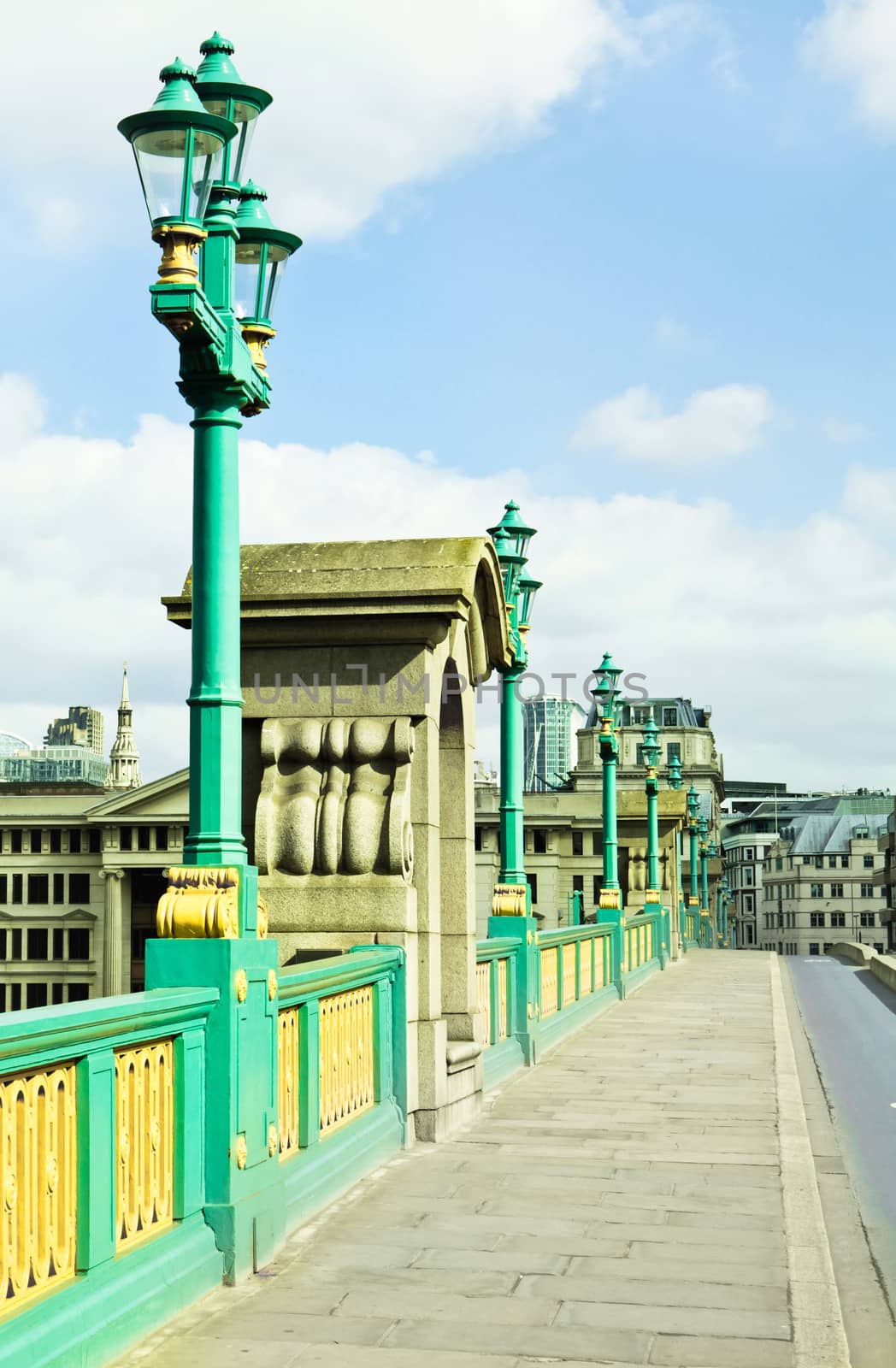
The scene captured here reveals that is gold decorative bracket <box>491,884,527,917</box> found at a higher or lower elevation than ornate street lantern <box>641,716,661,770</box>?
lower

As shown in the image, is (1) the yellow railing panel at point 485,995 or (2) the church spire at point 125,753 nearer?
Answer: (1) the yellow railing panel at point 485,995

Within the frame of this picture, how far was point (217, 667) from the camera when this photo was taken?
661 centimetres

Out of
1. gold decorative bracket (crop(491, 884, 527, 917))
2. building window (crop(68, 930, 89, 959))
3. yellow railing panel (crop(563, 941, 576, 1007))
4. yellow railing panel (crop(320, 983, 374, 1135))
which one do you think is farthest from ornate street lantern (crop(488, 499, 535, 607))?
building window (crop(68, 930, 89, 959))

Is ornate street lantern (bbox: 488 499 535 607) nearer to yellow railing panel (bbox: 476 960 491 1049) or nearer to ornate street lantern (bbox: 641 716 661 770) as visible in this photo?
yellow railing panel (bbox: 476 960 491 1049)

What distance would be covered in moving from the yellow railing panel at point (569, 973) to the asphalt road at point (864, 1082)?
3.22 meters

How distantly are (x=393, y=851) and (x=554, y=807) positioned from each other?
86.6m

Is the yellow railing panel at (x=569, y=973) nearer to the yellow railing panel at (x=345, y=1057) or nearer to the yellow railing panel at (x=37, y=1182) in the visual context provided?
the yellow railing panel at (x=345, y=1057)

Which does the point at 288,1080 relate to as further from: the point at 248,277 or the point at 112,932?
the point at 112,932

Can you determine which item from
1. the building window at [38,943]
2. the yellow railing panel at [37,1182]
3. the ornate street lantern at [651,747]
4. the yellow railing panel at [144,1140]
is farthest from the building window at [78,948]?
the yellow railing panel at [37,1182]

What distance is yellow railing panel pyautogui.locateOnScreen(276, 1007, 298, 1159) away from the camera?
24.5 ft

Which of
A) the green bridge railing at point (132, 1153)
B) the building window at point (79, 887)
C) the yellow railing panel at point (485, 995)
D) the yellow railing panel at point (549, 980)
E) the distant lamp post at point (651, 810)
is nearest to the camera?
the green bridge railing at point (132, 1153)

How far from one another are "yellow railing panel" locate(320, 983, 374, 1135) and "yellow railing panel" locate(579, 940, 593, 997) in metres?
12.1

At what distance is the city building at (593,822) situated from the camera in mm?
45031

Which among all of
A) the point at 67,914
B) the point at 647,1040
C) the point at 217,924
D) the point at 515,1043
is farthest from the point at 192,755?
the point at 67,914
